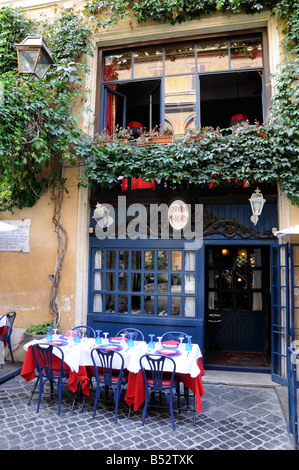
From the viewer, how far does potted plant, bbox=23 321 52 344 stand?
22.3 feet

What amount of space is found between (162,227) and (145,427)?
13.0 ft

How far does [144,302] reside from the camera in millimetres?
7293

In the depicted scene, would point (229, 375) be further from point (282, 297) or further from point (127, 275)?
point (127, 275)

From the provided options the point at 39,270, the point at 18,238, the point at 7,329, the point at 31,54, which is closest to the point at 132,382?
Result: the point at 7,329

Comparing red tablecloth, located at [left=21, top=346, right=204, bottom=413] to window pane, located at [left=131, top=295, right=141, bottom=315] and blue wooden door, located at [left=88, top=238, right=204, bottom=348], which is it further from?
window pane, located at [left=131, top=295, right=141, bottom=315]

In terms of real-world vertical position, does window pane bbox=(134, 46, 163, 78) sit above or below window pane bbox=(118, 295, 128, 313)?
above

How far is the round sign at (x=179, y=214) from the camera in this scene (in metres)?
7.09

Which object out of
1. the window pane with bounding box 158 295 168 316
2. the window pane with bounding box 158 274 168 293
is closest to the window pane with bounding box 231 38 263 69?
the window pane with bounding box 158 274 168 293

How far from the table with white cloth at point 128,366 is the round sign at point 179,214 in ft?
8.88

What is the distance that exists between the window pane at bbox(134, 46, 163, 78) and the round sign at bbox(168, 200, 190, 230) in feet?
11.2

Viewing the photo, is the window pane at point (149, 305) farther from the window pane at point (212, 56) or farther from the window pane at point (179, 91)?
the window pane at point (212, 56)

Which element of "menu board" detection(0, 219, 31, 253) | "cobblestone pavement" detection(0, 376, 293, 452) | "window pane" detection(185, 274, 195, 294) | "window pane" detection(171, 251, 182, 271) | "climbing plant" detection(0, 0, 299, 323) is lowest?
"cobblestone pavement" detection(0, 376, 293, 452)

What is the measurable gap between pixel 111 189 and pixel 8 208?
8.53ft

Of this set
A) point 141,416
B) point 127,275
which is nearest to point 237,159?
point 127,275
